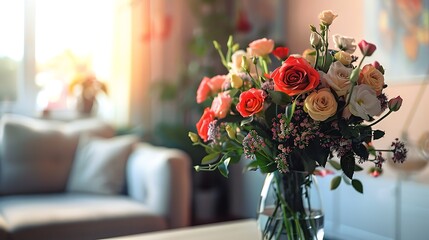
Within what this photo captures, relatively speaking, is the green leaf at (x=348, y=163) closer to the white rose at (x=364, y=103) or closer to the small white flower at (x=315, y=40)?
the white rose at (x=364, y=103)

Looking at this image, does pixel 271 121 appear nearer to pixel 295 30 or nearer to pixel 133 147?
pixel 133 147

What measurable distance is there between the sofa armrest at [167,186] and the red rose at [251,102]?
111 cm

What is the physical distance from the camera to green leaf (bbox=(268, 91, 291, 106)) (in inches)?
34.3

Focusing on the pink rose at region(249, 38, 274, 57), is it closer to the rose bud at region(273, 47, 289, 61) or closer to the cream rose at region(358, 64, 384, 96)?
the rose bud at region(273, 47, 289, 61)

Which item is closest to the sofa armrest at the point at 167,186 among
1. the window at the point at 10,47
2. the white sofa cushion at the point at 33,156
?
the white sofa cushion at the point at 33,156

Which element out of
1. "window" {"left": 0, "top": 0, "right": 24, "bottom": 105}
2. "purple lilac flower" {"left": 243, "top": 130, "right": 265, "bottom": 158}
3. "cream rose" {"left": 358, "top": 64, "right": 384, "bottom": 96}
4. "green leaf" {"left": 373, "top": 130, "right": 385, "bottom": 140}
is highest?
"window" {"left": 0, "top": 0, "right": 24, "bottom": 105}

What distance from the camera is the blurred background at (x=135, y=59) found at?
2.86 meters

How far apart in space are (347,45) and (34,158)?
1817 millimetres

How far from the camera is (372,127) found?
921mm

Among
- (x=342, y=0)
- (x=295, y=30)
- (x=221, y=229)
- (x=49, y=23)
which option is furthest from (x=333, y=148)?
(x=49, y=23)

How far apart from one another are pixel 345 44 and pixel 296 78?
0.55 ft

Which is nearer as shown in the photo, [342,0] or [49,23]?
[342,0]

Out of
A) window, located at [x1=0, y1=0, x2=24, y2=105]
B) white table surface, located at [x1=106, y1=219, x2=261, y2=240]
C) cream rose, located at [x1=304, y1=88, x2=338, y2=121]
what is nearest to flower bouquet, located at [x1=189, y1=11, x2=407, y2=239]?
cream rose, located at [x1=304, y1=88, x2=338, y2=121]

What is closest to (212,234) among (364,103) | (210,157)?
(210,157)
